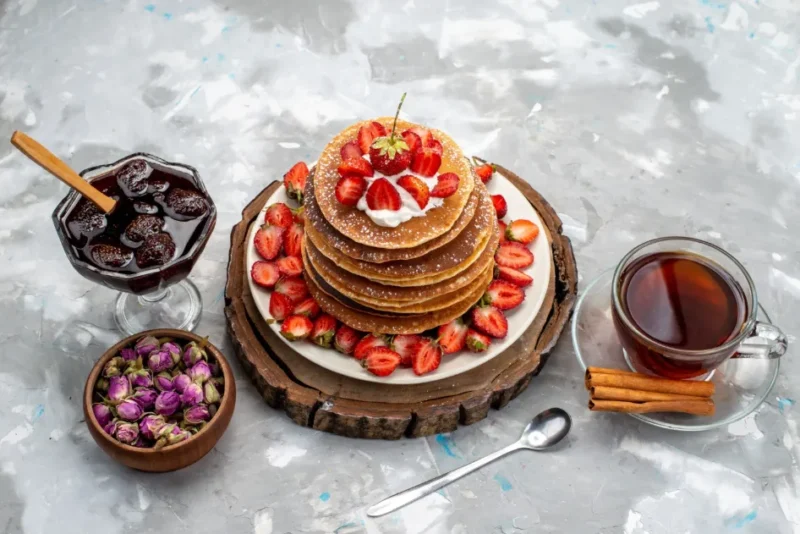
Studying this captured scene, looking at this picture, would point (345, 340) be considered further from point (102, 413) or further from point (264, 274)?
point (102, 413)

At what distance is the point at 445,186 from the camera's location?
2377 millimetres

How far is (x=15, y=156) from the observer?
3154mm

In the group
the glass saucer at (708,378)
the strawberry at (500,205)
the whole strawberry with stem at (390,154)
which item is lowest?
the glass saucer at (708,378)

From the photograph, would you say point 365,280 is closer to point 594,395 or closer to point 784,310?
point 594,395

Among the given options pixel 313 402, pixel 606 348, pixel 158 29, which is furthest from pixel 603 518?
pixel 158 29

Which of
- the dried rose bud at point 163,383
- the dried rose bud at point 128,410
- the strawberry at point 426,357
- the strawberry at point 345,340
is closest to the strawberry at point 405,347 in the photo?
the strawberry at point 426,357

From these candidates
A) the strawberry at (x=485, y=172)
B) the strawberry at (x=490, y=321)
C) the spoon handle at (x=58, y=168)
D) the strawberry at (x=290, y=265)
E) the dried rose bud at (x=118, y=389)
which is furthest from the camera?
the strawberry at (x=485, y=172)

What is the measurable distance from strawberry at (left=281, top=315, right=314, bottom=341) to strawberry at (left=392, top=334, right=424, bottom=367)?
27cm

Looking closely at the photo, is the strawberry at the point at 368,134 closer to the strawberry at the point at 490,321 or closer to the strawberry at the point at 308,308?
the strawberry at the point at 308,308

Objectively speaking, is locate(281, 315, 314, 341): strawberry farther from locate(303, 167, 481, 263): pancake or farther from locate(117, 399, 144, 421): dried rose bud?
locate(117, 399, 144, 421): dried rose bud

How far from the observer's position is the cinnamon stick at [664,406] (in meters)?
2.47

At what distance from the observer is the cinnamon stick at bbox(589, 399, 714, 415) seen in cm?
247

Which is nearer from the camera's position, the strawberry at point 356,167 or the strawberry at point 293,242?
the strawberry at point 356,167

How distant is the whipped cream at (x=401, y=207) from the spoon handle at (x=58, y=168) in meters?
0.77
